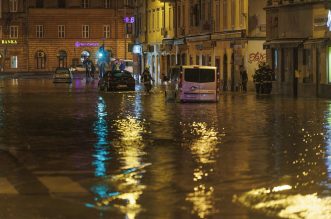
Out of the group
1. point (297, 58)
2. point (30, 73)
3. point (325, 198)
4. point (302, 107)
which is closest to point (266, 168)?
point (325, 198)

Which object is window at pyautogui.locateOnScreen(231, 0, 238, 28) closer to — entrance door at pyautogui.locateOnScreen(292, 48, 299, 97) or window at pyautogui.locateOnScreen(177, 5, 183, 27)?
entrance door at pyautogui.locateOnScreen(292, 48, 299, 97)

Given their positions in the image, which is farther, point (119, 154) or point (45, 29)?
point (45, 29)

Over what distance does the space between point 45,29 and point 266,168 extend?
104418 millimetres

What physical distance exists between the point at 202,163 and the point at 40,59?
104 metres

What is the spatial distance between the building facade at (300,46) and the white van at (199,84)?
25.2ft

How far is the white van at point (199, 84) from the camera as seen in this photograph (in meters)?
37.6

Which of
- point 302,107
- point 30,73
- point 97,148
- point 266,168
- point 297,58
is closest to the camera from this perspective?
Answer: point 266,168

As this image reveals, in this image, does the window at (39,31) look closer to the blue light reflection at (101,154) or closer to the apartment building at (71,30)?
the apartment building at (71,30)

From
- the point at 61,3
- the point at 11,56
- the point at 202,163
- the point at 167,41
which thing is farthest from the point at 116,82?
the point at 11,56

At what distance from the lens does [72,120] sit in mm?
26219

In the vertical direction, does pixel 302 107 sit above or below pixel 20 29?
below

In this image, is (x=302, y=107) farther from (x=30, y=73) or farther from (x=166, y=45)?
(x=30, y=73)

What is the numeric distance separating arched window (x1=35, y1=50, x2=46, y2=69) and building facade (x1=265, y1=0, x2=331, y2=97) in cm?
7052

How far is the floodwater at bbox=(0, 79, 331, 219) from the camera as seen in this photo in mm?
10406
